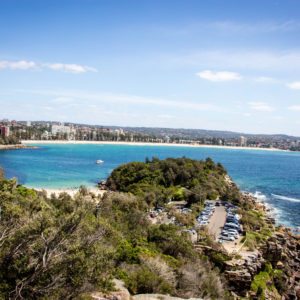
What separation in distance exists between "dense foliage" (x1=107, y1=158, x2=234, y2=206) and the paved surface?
494cm

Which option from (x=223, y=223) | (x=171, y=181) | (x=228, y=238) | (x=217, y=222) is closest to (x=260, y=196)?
(x=171, y=181)

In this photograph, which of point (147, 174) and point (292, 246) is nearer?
point (292, 246)

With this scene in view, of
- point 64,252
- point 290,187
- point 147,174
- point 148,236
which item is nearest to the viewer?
point 64,252

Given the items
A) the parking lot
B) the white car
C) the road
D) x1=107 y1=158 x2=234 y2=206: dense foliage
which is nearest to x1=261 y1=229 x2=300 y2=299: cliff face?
the road

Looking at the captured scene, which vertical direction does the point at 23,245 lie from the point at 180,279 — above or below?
above

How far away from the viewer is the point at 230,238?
33375 mm

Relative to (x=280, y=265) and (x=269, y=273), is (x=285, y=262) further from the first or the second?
(x=269, y=273)

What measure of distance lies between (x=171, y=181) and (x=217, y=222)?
2260cm

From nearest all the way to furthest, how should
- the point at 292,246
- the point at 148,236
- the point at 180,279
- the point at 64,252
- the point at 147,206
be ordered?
the point at 64,252, the point at 180,279, the point at 148,236, the point at 292,246, the point at 147,206

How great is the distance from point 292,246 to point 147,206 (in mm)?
15053

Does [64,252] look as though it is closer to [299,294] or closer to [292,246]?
[299,294]

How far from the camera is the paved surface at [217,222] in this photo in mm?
36091

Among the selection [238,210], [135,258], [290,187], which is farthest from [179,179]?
[135,258]

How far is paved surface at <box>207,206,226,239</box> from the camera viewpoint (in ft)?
118
